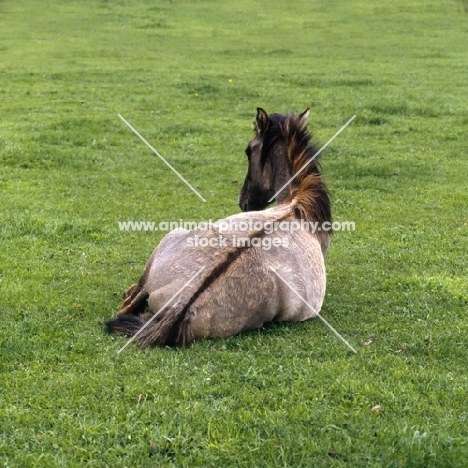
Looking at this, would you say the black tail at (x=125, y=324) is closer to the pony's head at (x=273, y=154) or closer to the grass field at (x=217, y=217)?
the grass field at (x=217, y=217)

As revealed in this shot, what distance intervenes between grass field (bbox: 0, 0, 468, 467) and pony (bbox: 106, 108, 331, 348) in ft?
0.57

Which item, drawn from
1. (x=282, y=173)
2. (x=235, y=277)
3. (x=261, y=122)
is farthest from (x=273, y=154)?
(x=235, y=277)

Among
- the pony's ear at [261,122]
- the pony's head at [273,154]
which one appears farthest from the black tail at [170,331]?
the pony's ear at [261,122]

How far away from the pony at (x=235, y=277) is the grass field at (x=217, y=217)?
0.17 metres

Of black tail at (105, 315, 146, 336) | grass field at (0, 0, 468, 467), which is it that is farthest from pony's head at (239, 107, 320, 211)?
black tail at (105, 315, 146, 336)

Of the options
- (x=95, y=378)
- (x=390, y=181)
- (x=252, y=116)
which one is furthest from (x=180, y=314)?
(x=252, y=116)

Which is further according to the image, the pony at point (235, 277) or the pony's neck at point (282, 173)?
the pony's neck at point (282, 173)

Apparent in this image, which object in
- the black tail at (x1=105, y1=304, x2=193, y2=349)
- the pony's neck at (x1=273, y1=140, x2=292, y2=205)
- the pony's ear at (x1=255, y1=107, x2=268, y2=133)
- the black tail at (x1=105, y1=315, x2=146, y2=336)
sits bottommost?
the black tail at (x1=105, y1=315, x2=146, y2=336)

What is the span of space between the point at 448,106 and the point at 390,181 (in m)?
6.18

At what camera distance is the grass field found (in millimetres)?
4527

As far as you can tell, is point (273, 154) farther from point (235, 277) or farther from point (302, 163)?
point (235, 277)

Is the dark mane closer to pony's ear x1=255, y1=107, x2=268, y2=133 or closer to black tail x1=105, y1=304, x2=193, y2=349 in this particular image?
pony's ear x1=255, y1=107, x2=268, y2=133

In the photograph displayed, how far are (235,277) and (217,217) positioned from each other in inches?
189

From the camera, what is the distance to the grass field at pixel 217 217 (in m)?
4.53
